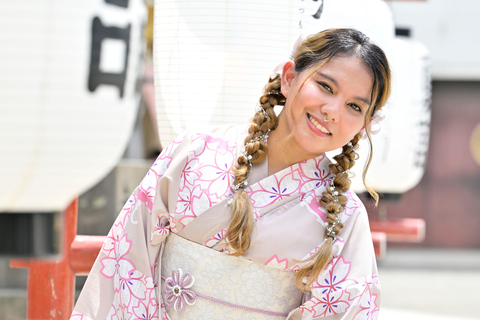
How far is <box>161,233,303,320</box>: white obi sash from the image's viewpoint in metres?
1.25

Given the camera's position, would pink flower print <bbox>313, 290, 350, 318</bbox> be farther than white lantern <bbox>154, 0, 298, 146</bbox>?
No

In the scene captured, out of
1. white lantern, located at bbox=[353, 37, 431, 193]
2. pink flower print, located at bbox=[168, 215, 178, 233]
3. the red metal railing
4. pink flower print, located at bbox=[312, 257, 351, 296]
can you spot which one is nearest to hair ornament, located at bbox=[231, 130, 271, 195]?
pink flower print, located at bbox=[168, 215, 178, 233]

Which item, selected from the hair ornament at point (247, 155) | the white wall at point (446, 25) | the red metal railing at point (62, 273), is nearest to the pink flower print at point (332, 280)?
the hair ornament at point (247, 155)

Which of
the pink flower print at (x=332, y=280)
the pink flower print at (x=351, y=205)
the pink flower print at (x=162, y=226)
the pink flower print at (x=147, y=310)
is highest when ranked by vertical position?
the pink flower print at (x=351, y=205)

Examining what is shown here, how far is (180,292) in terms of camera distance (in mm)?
1259

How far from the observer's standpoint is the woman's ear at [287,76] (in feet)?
4.30

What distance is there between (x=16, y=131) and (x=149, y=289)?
408 millimetres

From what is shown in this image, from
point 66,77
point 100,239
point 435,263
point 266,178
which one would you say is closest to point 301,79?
point 266,178

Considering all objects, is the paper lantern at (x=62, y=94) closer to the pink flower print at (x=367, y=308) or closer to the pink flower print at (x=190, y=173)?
the pink flower print at (x=190, y=173)

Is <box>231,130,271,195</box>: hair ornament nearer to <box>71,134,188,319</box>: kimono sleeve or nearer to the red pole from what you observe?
<box>71,134,188,319</box>: kimono sleeve

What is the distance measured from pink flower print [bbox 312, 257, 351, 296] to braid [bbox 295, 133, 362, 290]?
2 cm

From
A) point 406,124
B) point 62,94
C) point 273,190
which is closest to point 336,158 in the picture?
point 273,190

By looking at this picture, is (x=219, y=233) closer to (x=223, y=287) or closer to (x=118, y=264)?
(x=223, y=287)

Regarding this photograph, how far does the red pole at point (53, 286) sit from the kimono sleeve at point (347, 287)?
0.87 metres
